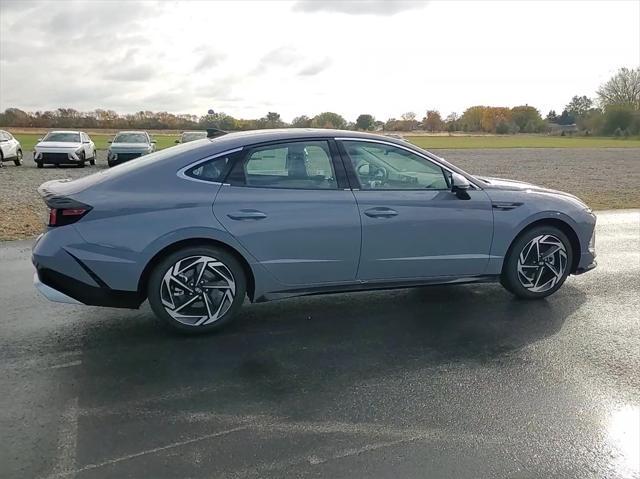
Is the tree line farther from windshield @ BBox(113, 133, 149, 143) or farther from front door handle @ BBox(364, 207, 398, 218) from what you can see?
front door handle @ BBox(364, 207, 398, 218)

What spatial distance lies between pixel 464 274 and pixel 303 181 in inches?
68.7

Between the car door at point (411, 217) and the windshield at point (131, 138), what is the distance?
70.0 ft

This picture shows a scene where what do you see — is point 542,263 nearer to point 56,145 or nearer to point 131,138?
point 56,145

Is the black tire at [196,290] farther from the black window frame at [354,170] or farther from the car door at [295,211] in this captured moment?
the black window frame at [354,170]

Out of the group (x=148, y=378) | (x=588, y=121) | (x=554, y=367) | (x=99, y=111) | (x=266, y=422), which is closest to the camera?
(x=266, y=422)

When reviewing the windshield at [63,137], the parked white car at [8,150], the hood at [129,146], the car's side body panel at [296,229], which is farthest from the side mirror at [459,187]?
the parked white car at [8,150]

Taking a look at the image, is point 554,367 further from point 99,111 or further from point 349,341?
point 99,111

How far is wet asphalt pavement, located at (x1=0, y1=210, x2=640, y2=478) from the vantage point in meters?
2.85

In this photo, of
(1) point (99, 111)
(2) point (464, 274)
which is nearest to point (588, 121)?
(1) point (99, 111)

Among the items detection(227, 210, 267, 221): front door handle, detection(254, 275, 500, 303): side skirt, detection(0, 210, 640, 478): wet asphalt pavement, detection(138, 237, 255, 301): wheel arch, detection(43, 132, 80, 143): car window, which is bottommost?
detection(0, 210, 640, 478): wet asphalt pavement

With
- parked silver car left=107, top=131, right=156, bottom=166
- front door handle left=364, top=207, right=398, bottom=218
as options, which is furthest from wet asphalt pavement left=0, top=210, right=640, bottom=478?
parked silver car left=107, top=131, right=156, bottom=166

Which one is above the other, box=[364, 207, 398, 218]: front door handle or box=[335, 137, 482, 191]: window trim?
box=[335, 137, 482, 191]: window trim

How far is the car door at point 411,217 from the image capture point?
474cm

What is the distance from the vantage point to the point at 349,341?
439 cm
